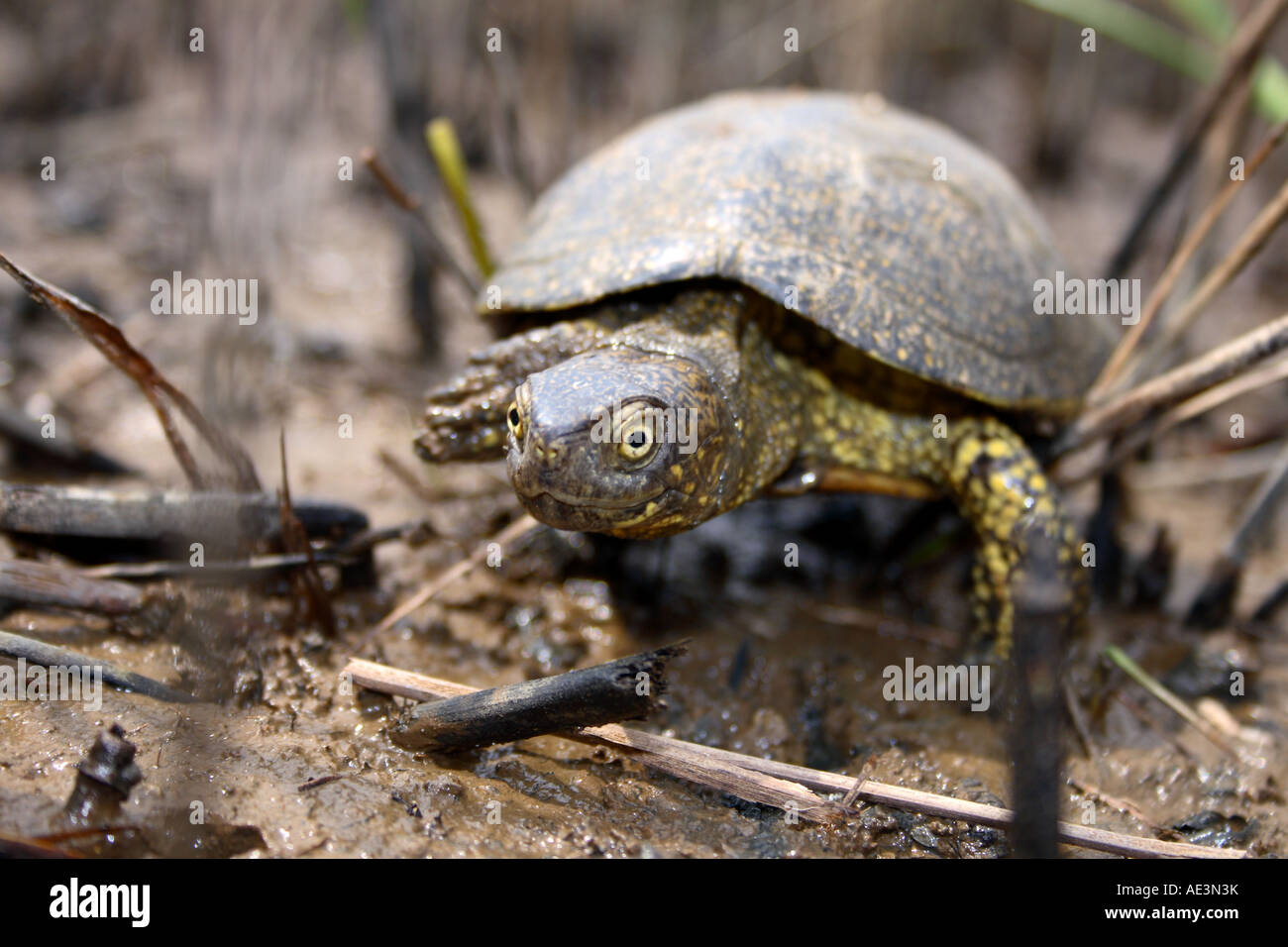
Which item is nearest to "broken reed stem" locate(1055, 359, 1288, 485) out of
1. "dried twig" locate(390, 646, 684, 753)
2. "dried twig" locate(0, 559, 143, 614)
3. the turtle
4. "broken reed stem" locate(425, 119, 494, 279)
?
the turtle

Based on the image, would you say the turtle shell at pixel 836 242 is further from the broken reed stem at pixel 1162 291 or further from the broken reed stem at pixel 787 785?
the broken reed stem at pixel 787 785

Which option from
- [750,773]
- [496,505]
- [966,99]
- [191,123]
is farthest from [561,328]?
[966,99]

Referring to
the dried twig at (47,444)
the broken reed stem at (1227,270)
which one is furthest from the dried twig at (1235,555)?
the dried twig at (47,444)

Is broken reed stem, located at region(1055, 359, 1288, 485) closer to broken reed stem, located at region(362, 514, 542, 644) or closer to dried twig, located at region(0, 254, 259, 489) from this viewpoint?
broken reed stem, located at region(362, 514, 542, 644)

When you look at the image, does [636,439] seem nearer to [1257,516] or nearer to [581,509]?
[581,509]

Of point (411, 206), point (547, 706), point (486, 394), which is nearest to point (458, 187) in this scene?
point (411, 206)
